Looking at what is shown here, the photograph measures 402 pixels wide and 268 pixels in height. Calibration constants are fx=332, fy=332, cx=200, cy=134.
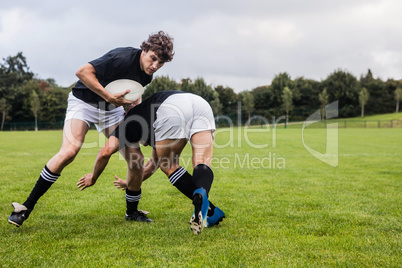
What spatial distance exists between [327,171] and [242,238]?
611 cm

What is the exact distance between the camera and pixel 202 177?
3309mm

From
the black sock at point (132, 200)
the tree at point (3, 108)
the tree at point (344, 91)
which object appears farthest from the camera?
the tree at point (344, 91)

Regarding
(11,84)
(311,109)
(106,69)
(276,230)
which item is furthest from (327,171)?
(11,84)

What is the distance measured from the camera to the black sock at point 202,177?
326 cm


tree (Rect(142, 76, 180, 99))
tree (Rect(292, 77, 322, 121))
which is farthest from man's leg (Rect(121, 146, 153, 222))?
tree (Rect(292, 77, 322, 121))

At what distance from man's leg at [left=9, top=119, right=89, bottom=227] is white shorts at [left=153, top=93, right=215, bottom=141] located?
1.01 meters

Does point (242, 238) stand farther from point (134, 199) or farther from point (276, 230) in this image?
point (134, 199)

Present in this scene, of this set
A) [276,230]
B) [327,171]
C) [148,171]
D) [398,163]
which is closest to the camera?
[276,230]

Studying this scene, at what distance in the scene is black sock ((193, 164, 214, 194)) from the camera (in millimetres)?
3256

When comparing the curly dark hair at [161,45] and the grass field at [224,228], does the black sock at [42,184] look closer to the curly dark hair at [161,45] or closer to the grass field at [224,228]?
the grass field at [224,228]

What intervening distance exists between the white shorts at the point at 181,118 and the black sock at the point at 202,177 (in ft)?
1.18

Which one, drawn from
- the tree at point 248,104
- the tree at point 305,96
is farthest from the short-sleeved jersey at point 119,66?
the tree at point 305,96

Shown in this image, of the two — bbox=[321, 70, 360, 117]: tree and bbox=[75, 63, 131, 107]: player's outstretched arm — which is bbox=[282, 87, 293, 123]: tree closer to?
bbox=[321, 70, 360, 117]: tree

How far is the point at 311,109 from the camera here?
6575 cm
